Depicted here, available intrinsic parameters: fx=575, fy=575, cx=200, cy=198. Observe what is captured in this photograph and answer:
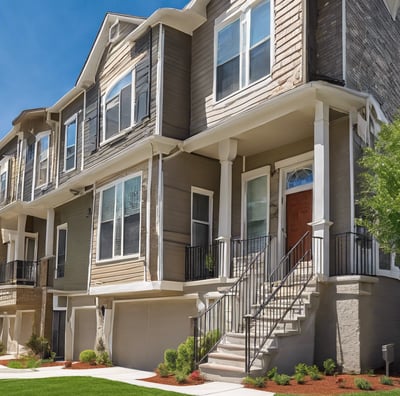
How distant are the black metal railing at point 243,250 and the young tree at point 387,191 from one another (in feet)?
12.9

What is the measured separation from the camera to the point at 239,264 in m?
13.8

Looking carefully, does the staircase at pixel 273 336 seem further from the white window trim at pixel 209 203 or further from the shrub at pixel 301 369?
the white window trim at pixel 209 203

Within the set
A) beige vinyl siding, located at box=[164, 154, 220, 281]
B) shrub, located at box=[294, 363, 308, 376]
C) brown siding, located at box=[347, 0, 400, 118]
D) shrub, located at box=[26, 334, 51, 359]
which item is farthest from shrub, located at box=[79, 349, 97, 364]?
brown siding, located at box=[347, 0, 400, 118]

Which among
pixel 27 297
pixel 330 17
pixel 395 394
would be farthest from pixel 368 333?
pixel 27 297

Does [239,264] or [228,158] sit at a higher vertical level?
[228,158]

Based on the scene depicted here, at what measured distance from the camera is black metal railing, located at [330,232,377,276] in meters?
11.4

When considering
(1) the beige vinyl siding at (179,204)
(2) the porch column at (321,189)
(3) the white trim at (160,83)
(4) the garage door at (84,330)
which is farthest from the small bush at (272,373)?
(4) the garage door at (84,330)

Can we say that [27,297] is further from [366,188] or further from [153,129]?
[366,188]

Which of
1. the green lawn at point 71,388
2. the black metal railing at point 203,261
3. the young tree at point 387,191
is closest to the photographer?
the young tree at point 387,191

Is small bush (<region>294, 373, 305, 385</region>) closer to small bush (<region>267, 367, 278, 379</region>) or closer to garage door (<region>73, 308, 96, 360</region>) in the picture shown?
small bush (<region>267, 367, 278, 379</region>)

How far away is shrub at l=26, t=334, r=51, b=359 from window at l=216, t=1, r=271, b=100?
10305 millimetres

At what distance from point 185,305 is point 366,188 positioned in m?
5.80

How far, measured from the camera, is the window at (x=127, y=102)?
52.2 feet

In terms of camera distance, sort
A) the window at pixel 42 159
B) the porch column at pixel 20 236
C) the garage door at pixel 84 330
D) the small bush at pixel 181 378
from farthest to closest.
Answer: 1. the porch column at pixel 20 236
2. the window at pixel 42 159
3. the garage door at pixel 84 330
4. the small bush at pixel 181 378
